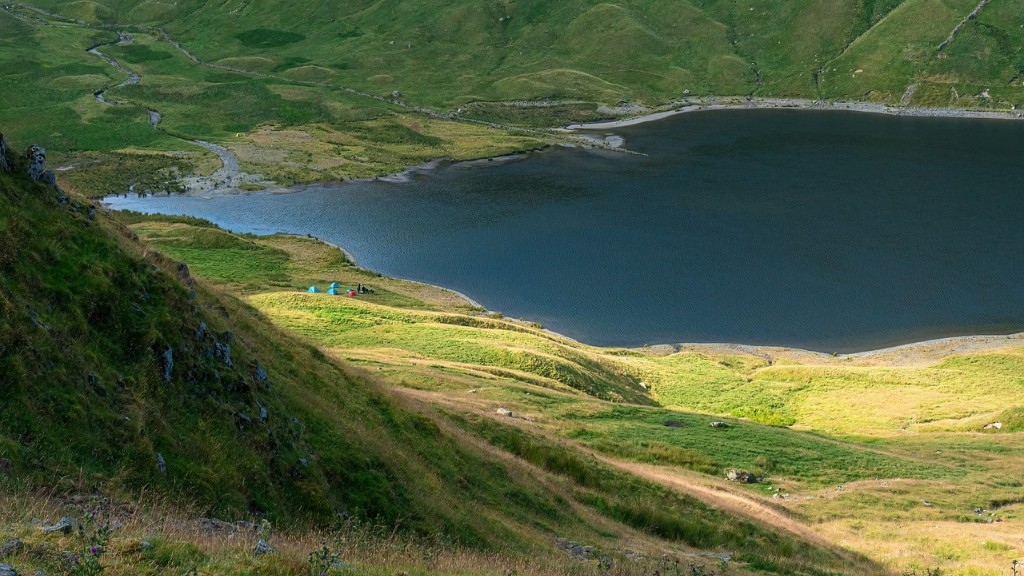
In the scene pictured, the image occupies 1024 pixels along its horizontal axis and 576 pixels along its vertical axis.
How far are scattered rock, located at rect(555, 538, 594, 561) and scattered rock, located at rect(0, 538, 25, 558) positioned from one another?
52.1 ft

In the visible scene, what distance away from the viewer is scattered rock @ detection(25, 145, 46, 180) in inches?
857

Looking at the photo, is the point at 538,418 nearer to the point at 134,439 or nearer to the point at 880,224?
the point at 134,439

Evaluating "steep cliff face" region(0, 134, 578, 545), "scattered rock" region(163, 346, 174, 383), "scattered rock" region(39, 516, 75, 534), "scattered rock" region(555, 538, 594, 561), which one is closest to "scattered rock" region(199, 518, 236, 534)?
"steep cliff face" region(0, 134, 578, 545)

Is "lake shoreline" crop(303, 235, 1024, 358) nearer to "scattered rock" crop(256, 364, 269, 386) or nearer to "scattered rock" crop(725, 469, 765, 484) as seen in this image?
"scattered rock" crop(725, 469, 765, 484)

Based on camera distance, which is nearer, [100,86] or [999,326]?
[999,326]

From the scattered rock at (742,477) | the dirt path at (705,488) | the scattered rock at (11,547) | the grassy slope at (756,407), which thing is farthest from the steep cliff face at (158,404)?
the scattered rock at (742,477)

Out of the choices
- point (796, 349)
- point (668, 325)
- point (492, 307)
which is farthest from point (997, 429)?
point (492, 307)

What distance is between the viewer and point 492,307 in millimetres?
90375

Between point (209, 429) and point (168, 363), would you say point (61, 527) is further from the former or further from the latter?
point (168, 363)

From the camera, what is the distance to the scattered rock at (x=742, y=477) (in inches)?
1650

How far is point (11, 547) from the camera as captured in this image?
36.1 ft

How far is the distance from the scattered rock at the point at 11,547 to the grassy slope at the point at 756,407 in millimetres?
27726

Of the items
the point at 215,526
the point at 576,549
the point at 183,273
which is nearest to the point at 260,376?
the point at 183,273

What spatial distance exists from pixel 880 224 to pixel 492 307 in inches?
2429
